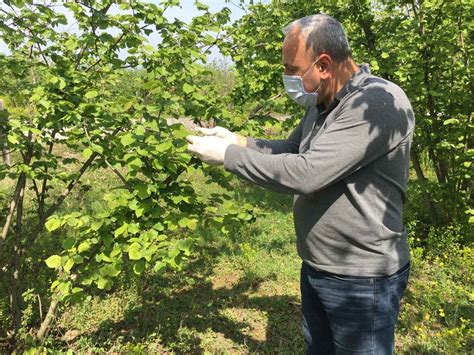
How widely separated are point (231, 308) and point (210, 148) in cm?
272

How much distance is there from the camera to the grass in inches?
135

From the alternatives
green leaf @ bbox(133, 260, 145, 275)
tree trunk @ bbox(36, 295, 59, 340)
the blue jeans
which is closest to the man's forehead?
the blue jeans

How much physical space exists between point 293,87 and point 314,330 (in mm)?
1357

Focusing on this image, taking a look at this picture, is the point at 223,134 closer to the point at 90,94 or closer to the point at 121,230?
the point at 121,230

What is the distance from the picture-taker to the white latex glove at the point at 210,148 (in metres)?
1.73

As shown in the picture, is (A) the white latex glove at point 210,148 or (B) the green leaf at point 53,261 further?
(B) the green leaf at point 53,261

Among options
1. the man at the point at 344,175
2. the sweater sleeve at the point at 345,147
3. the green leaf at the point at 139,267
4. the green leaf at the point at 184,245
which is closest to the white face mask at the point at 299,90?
the man at the point at 344,175

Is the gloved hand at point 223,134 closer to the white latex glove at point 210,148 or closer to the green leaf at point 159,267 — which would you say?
the white latex glove at point 210,148

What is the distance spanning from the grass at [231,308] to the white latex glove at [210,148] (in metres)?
1.23

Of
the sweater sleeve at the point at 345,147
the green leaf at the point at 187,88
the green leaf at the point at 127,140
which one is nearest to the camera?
the sweater sleeve at the point at 345,147

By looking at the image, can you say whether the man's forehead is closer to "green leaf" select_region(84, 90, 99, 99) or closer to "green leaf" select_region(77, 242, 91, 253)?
"green leaf" select_region(84, 90, 99, 99)

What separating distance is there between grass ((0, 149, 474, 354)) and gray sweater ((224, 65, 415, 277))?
116 centimetres

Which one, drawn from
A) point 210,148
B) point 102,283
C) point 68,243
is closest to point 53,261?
point 68,243

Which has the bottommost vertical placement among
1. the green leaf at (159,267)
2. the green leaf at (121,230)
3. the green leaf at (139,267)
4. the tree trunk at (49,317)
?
the tree trunk at (49,317)
